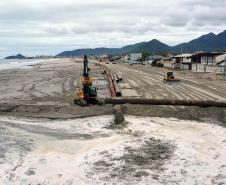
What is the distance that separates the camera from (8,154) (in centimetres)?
1009

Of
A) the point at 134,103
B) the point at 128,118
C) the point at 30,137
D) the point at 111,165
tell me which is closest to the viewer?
the point at 111,165

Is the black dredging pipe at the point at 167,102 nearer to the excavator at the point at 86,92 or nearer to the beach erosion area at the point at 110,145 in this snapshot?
the beach erosion area at the point at 110,145

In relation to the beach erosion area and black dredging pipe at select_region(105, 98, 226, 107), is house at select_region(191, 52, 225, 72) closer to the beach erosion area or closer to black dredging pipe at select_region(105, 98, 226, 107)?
black dredging pipe at select_region(105, 98, 226, 107)

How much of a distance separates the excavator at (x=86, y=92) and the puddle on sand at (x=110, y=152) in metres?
3.41

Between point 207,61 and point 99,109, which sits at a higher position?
point 207,61

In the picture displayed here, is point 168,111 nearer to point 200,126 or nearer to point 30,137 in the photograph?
point 200,126

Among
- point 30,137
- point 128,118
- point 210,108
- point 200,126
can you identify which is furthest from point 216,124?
point 30,137

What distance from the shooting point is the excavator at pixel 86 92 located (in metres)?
17.6

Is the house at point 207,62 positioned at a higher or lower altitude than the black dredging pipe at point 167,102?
higher

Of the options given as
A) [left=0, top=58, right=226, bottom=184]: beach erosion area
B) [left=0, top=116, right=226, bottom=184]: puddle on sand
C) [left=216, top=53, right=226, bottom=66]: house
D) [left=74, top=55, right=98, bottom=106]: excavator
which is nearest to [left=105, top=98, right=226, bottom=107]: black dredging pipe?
[left=0, top=58, right=226, bottom=184]: beach erosion area

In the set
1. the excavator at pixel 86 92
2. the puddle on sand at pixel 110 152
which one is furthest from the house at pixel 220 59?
the excavator at pixel 86 92

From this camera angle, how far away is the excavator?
1764 centimetres

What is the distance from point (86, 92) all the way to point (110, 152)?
8.36m

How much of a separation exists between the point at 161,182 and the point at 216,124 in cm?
807
